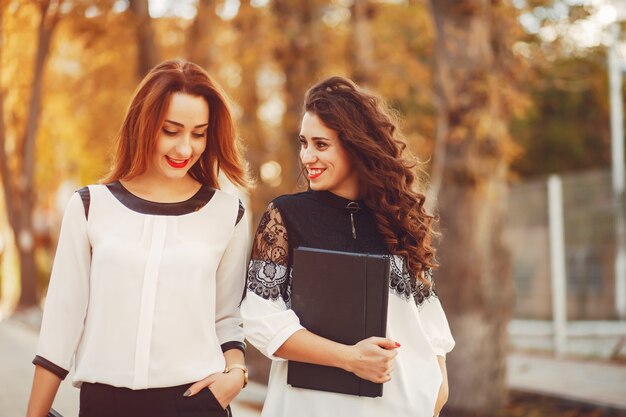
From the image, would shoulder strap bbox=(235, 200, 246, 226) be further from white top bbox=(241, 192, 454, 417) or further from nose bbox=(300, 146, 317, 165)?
nose bbox=(300, 146, 317, 165)

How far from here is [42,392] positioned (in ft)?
10.5

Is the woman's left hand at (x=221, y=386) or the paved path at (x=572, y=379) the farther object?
the paved path at (x=572, y=379)

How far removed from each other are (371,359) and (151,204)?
1.00m

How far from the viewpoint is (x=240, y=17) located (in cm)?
1427

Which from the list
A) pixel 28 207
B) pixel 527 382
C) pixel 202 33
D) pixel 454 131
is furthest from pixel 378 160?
pixel 28 207

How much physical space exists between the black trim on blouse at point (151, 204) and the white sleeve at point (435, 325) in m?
0.96

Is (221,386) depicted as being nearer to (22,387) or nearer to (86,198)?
(86,198)

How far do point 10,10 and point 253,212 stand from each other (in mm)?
5494

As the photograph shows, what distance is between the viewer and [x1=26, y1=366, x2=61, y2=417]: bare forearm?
3.18 metres

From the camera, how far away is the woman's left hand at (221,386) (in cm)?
325

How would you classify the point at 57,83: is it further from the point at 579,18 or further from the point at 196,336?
the point at 196,336

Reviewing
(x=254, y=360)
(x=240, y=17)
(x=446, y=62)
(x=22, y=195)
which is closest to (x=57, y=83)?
(x=22, y=195)

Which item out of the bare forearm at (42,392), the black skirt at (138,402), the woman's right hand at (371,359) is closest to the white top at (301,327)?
the woman's right hand at (371,359)

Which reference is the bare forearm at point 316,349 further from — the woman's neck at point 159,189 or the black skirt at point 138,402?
the woman's neck at point 159,189
